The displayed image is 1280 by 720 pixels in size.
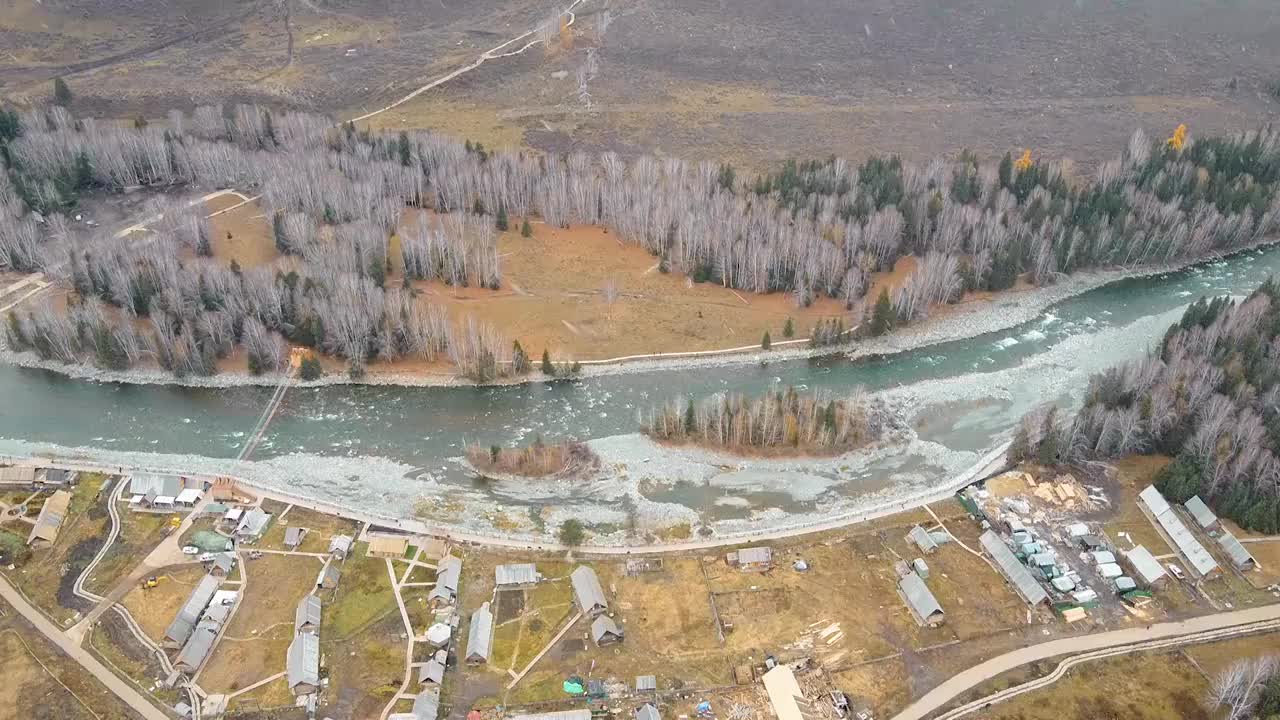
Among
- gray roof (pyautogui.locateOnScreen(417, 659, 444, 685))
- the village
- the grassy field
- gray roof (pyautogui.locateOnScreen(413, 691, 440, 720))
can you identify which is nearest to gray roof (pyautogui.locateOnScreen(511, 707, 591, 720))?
the village

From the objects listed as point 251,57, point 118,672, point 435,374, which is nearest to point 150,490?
point 118,672

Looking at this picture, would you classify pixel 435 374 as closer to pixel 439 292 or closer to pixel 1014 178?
pixel 439 292

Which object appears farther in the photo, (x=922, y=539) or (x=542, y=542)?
(x=542, y=542)

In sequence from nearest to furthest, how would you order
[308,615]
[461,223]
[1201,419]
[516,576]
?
[308,615] → [516,576] → [1201,419] → [461,223]

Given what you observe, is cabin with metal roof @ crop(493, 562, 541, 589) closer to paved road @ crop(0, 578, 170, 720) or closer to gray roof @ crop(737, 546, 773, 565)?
gray roof @ crop(737, 546, 773, 565)

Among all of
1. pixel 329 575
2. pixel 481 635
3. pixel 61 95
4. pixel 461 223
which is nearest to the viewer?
pixel 481 635

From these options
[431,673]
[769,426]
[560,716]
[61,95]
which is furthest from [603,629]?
[61,95]

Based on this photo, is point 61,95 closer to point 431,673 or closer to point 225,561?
point 225,561
